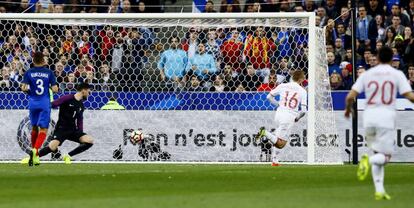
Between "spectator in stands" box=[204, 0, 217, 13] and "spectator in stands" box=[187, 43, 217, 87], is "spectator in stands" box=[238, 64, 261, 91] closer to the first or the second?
"spectator in stands" box=[187, 43, 217, 87]

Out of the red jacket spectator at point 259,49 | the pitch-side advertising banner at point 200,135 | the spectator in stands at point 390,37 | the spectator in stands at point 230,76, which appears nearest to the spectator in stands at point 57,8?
the pitch-side advertising banner at point 200,135

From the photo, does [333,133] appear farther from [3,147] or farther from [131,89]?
[3,147]

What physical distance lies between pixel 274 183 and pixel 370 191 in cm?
198

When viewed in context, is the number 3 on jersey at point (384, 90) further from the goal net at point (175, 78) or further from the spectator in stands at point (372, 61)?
the spectator in stands at point (372, 61)

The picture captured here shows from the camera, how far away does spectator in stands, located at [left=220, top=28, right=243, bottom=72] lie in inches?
1011

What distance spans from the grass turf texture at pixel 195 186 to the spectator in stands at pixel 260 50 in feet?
13.5

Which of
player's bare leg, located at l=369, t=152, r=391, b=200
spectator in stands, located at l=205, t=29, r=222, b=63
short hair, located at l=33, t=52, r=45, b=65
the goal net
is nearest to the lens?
player's bare leg, located at l=369, t=152, r=391, b=200

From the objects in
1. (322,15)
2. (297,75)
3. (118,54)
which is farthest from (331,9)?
(118,54)

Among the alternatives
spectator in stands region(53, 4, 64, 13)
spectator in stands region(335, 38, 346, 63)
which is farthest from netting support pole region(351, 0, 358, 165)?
spectator in stands region(53, 4, 64, 13)

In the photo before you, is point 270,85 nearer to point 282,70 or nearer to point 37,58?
point 282,70

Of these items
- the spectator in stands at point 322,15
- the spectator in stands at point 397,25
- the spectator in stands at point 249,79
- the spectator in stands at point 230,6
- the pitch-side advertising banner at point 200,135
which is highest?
the spectator in stands at point 230,6

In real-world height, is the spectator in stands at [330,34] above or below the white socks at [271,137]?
above

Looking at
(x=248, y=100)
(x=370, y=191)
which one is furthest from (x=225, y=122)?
(x=370, y=191)

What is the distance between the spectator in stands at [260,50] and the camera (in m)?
25.7
